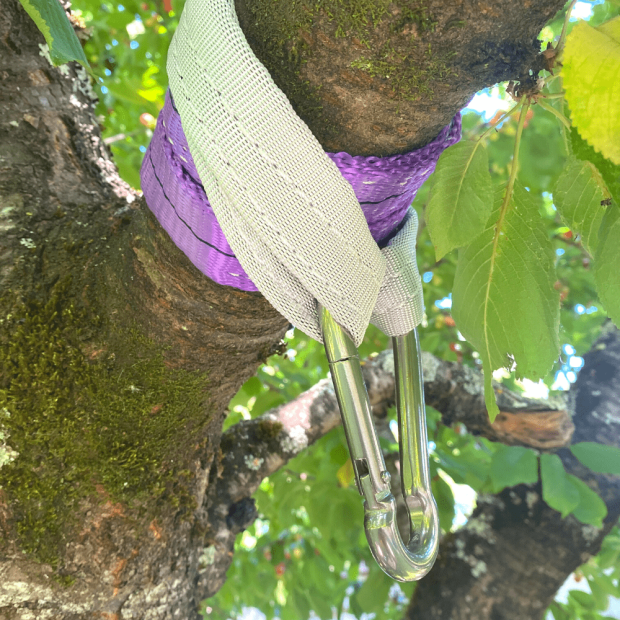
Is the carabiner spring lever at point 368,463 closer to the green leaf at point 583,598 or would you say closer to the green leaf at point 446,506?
the green leaf at point 446,506

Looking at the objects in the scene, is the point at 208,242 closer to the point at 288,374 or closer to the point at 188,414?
the point at 188,414

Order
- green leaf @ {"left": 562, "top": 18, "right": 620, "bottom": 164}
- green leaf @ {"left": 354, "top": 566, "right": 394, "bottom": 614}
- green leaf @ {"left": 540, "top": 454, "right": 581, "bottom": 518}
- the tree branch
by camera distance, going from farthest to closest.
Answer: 1. green leaf @ {"left": 354, "top": 566, "right": 394, "bottom": 614}
2. green leaf @ {"left": 540, "top": 454, "right": 581, "bottom": 518}
3. the tree branch
4. green leaf @ {"left": 562, "top": 18, "right": 620, "bottom": 164}

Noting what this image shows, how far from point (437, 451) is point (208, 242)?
1.16 meters

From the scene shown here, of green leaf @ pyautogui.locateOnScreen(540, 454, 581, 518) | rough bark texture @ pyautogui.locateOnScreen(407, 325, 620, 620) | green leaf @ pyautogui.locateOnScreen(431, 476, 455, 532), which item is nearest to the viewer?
green leaf @ pyautogui.locateOnScreen(540, 454, 581, 518)

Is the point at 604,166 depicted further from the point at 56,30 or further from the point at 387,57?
the point at 56,30

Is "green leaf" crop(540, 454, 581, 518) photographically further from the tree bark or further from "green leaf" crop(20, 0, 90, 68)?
"green leaf" crop(20, 0, 90, 68)

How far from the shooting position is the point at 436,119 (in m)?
0.37

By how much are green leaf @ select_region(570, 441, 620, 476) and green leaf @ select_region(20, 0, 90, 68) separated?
127cm

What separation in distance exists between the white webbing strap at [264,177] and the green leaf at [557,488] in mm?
949

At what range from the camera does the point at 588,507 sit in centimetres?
114

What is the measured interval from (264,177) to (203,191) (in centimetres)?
8

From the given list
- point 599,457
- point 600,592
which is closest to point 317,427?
point 599,457

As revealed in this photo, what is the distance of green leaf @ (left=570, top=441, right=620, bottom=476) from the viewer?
1129 millimetres

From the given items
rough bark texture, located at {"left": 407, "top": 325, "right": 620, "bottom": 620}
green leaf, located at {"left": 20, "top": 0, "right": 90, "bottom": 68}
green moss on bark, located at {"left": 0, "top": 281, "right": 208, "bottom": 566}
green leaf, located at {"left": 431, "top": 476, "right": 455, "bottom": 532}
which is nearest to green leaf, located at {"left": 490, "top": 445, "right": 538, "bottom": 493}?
green leaf, located at {"left": 431, "top": 476, "right": 455, "bottom": 532}
